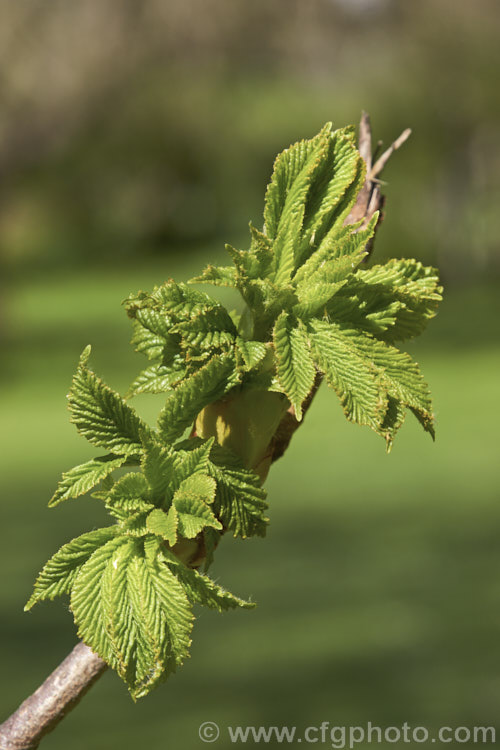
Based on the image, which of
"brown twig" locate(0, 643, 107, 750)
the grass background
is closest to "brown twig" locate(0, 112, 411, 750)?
"brown twig" locate(0, 643, 107, 750)

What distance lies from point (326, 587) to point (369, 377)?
5.43 metres

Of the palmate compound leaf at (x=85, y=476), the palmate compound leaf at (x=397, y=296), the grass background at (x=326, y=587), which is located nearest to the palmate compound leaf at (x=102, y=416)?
the palmate compound leaf at (x=85, y=476)

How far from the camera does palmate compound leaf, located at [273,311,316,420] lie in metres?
0.51

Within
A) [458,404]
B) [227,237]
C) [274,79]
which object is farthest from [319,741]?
[227,237]

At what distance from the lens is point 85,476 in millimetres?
537

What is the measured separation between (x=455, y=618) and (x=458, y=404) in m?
4.56

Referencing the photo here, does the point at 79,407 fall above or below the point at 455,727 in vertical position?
above

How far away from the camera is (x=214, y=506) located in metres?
0.53

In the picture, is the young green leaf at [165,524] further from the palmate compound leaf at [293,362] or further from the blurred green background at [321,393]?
the blurred green background at [321,393]

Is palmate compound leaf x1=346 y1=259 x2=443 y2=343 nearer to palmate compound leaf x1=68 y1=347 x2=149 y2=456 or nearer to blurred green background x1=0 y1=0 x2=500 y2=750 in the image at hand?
palmate compound leaf x1=68 y1=347 x2=149 y2=456

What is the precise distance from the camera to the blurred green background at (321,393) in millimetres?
4762

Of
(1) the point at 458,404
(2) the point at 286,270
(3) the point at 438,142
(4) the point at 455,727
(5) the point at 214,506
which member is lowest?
(4) the point at 455,727

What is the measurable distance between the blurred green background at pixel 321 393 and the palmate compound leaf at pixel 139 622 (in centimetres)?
388

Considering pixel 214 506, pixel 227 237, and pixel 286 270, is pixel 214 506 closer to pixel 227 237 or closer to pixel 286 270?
pixel 286 270
